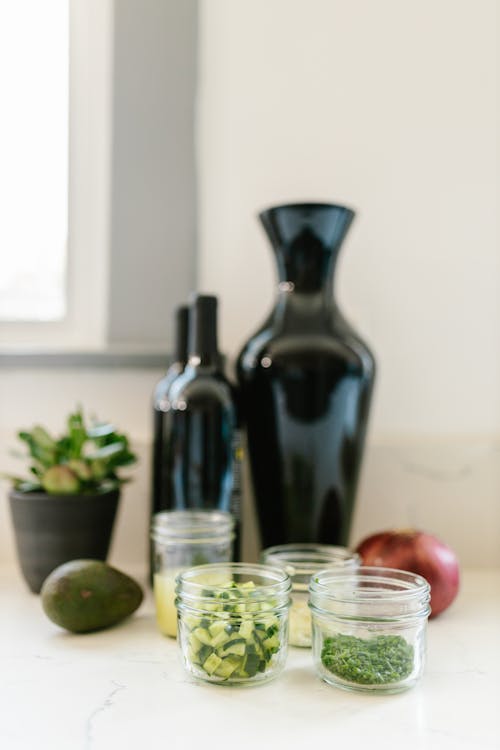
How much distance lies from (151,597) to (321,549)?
0.21 m

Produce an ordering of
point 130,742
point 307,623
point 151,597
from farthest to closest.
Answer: point 151,597
point 307,623
point 130,742

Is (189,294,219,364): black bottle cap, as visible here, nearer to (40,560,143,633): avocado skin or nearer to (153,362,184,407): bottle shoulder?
(153,362,184,407): bottle shoulder

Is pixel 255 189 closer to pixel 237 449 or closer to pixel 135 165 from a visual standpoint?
pixel 135 165

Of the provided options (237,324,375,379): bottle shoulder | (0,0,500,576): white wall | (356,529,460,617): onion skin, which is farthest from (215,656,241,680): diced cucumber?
(0,0,500,576): white wall

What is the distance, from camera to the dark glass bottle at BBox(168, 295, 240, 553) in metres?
0.81

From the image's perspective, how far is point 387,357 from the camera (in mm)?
1018

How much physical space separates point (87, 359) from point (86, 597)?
1.32 feet

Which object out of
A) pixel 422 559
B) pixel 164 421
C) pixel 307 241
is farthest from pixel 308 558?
pixel 307 241

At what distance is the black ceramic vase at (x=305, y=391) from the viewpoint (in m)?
0.83

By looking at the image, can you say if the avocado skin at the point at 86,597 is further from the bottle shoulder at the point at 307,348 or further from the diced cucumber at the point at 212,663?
the bottle shoulder at the point at 307,348

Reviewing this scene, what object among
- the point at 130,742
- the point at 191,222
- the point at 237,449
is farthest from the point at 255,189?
the point at 130,742

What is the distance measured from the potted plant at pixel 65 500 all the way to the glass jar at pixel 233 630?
0.79ft

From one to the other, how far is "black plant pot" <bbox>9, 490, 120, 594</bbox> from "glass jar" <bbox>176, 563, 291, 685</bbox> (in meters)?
0.24

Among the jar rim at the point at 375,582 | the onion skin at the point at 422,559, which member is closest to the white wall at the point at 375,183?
the onion skin at the point at 422,559
